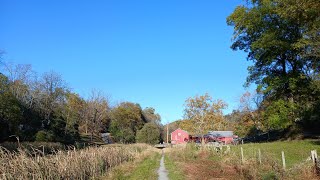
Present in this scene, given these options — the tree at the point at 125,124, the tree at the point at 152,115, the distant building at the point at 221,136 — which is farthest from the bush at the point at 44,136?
the tree at the point at 152,115

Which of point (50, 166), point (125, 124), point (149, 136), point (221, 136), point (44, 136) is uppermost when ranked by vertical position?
point (125, 124)

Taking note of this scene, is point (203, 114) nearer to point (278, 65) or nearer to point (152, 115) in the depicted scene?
point (278, 65)

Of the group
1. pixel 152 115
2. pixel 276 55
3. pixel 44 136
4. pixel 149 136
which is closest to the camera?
pixel 276 55

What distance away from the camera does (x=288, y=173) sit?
516 inches

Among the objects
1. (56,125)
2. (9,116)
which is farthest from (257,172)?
(56,125)

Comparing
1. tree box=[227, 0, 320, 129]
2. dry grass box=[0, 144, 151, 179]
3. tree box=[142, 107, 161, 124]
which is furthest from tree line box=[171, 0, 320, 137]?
tree box=[142, 107, 161, 124]

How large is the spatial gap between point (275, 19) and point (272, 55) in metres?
3.92

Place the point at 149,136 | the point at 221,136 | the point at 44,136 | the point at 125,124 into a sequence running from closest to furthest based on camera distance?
the point at 44,136, the point at 149,136, the point at 125,124, the point at 221,136

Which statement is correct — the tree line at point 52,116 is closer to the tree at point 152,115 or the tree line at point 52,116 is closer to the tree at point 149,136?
the tree at point 149,136

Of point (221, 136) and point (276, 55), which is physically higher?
point (276, 55)

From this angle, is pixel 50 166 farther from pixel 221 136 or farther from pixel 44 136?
pixel 221 136

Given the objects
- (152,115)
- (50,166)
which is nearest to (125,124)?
(152,115)

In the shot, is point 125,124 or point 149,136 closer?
point 149,136

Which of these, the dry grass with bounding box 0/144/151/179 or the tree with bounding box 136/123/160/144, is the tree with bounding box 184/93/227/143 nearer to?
the tree with bounding box 136/123/160/144
